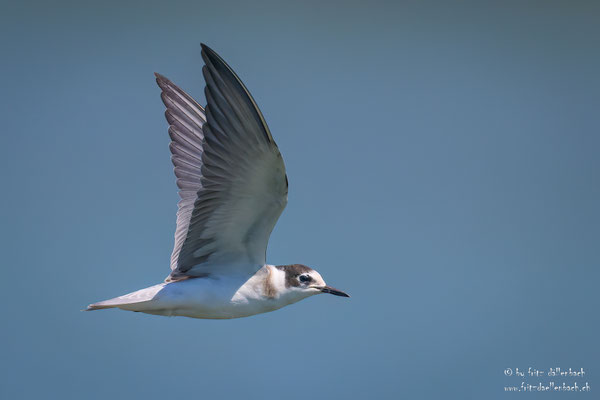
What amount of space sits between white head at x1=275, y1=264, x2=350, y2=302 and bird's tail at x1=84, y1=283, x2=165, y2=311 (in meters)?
0.60

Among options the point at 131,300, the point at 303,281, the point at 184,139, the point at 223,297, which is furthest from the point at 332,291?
the point at 184,139

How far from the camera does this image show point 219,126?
10.1ft

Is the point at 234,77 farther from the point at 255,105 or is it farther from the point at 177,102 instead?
the point at 177,102

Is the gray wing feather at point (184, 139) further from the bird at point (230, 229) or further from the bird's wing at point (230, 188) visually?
the bird at point (230, 229)

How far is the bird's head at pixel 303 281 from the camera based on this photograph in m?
3.37

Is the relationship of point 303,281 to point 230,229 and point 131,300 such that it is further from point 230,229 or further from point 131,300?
point 131,300

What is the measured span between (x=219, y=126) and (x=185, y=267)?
32.6 inches

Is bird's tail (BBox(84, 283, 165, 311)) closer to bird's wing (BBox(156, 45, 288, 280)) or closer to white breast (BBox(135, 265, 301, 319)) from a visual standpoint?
white breast (BBox(135, 265, 301, 319))

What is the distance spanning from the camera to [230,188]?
3215 mm

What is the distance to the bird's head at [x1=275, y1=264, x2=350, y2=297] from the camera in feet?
11.1

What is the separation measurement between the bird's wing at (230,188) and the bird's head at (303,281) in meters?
0.16

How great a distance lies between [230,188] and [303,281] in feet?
2.01

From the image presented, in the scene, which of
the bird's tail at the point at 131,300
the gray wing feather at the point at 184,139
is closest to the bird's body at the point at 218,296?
the bird's tail at the point at 131,300

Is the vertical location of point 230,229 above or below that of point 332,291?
above
